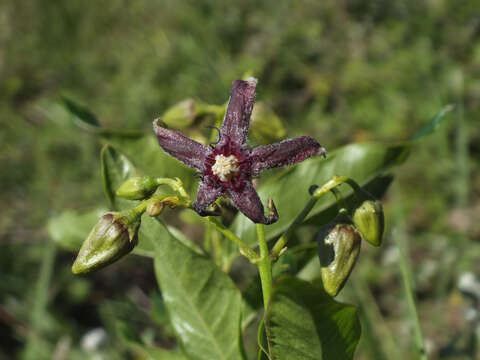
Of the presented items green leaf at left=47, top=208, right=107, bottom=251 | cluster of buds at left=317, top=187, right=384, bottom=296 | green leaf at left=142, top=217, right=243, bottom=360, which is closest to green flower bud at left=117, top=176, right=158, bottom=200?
green leaf at left=142, top=217, right=243, bottom=360

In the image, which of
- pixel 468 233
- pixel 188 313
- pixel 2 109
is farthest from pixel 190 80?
pixel 188 313

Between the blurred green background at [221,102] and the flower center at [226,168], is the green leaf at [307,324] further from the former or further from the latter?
the blurred green background at [221,102]

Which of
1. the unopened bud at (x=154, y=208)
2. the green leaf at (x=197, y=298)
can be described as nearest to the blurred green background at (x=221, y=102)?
the green leaf at (x=197, y=298)

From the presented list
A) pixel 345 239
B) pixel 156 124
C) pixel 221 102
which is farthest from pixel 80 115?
pixel 221 102

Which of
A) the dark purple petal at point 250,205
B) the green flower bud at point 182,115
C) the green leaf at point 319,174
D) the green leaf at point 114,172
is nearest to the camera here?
the dark purple petal at point 250,205

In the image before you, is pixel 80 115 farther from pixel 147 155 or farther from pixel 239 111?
pixel 239 111

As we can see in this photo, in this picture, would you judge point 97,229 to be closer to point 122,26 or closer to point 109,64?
point 109,64

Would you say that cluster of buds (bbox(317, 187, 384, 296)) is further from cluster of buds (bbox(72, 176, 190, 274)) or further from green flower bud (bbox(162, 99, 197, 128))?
green flower bud (bbox(162, 99, 197, 128))
